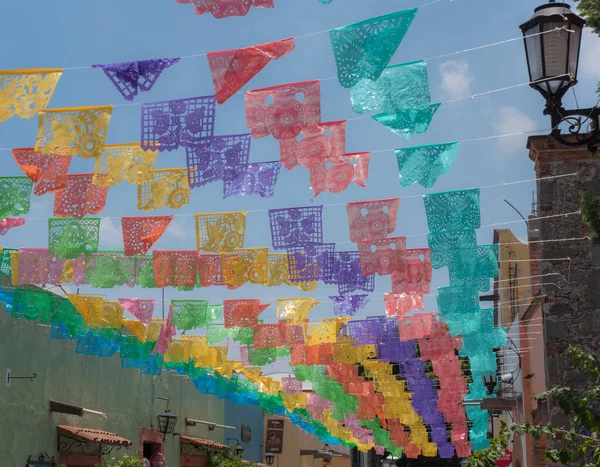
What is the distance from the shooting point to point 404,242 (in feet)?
39.3

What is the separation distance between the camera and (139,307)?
1511 cm

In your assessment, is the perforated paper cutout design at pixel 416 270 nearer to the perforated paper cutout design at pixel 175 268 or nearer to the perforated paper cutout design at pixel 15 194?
the perforated paper cutout design at pixel 175 268

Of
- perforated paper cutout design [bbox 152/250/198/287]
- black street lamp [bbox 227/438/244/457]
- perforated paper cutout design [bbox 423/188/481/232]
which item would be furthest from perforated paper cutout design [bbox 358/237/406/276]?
black street lamp [bbox 227/438/244/457]

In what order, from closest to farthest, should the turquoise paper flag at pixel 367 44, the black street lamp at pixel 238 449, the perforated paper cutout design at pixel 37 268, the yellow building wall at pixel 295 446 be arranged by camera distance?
the turquoise paper flag at pixel 367 44
the perforated paper cutout design at pixel 37 268
the black street lamp at pixel 238 449
the yellow building wall at pixel 295 446

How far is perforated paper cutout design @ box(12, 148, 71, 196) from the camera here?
10.0m

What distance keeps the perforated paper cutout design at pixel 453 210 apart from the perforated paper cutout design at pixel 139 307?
6154 millimetres

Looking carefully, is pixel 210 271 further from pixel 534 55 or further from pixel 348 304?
pixel 534 55

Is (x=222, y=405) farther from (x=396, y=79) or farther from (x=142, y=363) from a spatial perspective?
(x=396, y=79)

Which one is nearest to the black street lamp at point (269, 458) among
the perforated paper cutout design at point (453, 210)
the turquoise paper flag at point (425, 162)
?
the perforated paper cutout design at point (453, 210)

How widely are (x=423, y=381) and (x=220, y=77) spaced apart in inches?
533

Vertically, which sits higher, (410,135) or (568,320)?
(410,135)

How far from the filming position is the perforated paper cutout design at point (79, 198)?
10586mm

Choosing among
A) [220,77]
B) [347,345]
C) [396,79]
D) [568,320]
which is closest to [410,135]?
[396,79]

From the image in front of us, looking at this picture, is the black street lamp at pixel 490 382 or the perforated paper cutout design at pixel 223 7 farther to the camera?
the black street lamp at pixel 490 382
